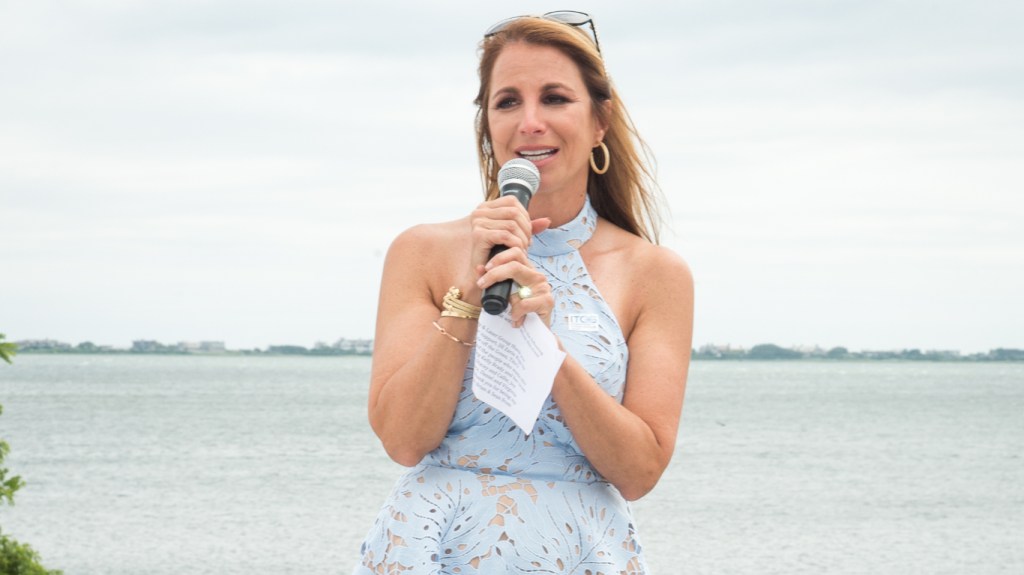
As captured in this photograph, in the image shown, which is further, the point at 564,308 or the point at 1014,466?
the point at 1014,466

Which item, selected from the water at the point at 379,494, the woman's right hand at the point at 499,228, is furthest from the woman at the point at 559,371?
the water at the point at 379,494

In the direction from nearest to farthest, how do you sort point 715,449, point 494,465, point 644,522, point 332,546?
point 494,465
point 332,546
point 644,522
point 715,449

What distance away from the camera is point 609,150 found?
325 centimetres

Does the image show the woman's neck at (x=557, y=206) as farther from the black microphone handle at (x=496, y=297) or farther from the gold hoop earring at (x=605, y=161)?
the black microphone handle at (x=496, y=297)

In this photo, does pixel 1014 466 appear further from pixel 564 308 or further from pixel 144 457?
pixel 564 308

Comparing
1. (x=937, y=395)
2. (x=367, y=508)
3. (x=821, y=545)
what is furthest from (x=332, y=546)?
(x=937, y=395)

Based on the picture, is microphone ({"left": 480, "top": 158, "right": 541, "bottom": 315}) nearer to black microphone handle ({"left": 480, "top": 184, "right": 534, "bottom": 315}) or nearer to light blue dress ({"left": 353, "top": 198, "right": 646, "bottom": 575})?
black microphone handle ({"left": 480, "top": 184, "right": 534, "bottom": 315})

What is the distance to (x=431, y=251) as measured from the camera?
3.00 m

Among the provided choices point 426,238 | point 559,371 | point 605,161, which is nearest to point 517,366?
point 559,371

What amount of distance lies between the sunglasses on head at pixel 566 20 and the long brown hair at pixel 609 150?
0.02 metres

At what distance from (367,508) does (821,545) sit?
44.5ft

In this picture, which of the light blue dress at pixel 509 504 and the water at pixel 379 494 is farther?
the water at pixel 379 494

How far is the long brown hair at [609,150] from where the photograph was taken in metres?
3.03

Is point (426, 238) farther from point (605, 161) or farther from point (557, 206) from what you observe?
point (605, 161)
